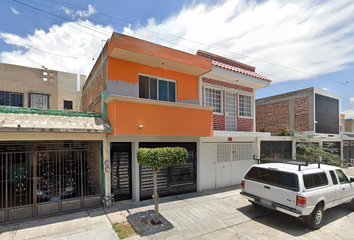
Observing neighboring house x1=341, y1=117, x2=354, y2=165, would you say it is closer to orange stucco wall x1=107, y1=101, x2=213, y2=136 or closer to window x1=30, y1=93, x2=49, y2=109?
orange stucco wall x1=107, y1=101, x2=213, y2=136

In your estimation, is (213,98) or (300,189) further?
(213,98)

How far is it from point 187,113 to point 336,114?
1541cm

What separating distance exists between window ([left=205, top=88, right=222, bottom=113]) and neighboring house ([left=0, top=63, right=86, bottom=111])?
9.25 meters

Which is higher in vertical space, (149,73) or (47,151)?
(149,73)

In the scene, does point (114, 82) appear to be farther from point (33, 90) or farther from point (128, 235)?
point (33, 90)

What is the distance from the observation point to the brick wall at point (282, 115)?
14.3 m

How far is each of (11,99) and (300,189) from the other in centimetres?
1486

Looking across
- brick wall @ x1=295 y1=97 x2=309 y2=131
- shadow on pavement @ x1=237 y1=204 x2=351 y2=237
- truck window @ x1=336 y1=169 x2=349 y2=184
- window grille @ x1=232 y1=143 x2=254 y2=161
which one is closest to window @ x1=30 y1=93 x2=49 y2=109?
window grille @ x1=232 y1=143 x2=254 y2=161

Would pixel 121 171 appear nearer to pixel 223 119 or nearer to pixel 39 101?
pixel 223 119

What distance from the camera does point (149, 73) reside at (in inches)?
313

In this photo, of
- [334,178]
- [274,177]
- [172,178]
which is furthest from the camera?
[172,178]

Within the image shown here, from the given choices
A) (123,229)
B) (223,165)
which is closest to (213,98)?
(223,165)

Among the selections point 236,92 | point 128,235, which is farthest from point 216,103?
point 128,235

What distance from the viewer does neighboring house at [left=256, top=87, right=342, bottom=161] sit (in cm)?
1266
